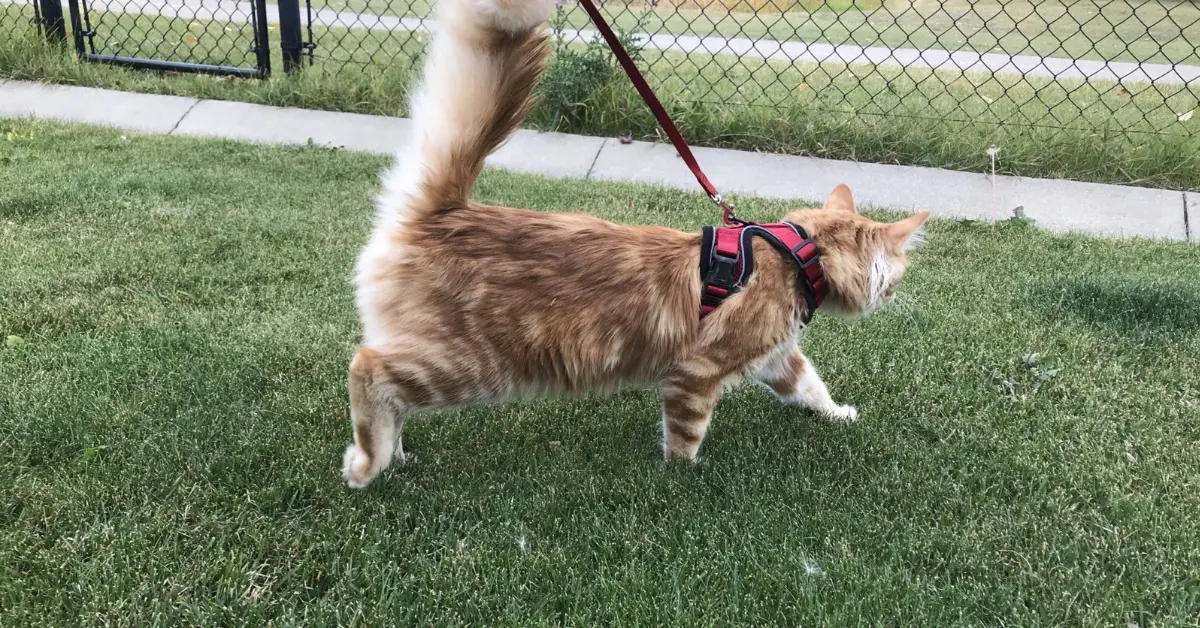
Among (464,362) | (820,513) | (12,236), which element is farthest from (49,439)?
(820,513)

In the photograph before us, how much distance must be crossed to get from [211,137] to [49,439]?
3430mm

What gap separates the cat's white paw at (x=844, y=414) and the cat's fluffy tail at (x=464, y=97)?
55.5 inches

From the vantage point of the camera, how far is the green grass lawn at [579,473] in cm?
182

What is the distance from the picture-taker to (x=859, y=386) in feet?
9.17

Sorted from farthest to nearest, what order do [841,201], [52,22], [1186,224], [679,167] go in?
1. [52,22]
2. [679,167]
3. [1186,224]
4. [841,201]

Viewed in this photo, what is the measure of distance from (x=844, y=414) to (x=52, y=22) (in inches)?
270

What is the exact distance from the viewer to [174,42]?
7215 millimetres

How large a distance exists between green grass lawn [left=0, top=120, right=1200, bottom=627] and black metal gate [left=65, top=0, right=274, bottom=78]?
2.90 m

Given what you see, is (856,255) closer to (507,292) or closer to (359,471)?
(507,292)

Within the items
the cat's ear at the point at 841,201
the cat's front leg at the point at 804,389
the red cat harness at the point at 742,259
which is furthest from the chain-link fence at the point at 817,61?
the cat's front leg at the point at 804,389

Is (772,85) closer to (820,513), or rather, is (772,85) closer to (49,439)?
(820,513)

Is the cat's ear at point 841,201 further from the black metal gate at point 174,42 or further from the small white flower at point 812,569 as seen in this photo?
the black metal gate at point 174,42

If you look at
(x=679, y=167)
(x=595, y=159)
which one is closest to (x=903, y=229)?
(x=679, y=167)

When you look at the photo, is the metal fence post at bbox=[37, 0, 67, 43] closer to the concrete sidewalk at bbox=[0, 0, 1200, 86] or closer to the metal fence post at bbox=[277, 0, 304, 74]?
the concrete sidewalk at bbox=[0, 0, 1200, 86]
